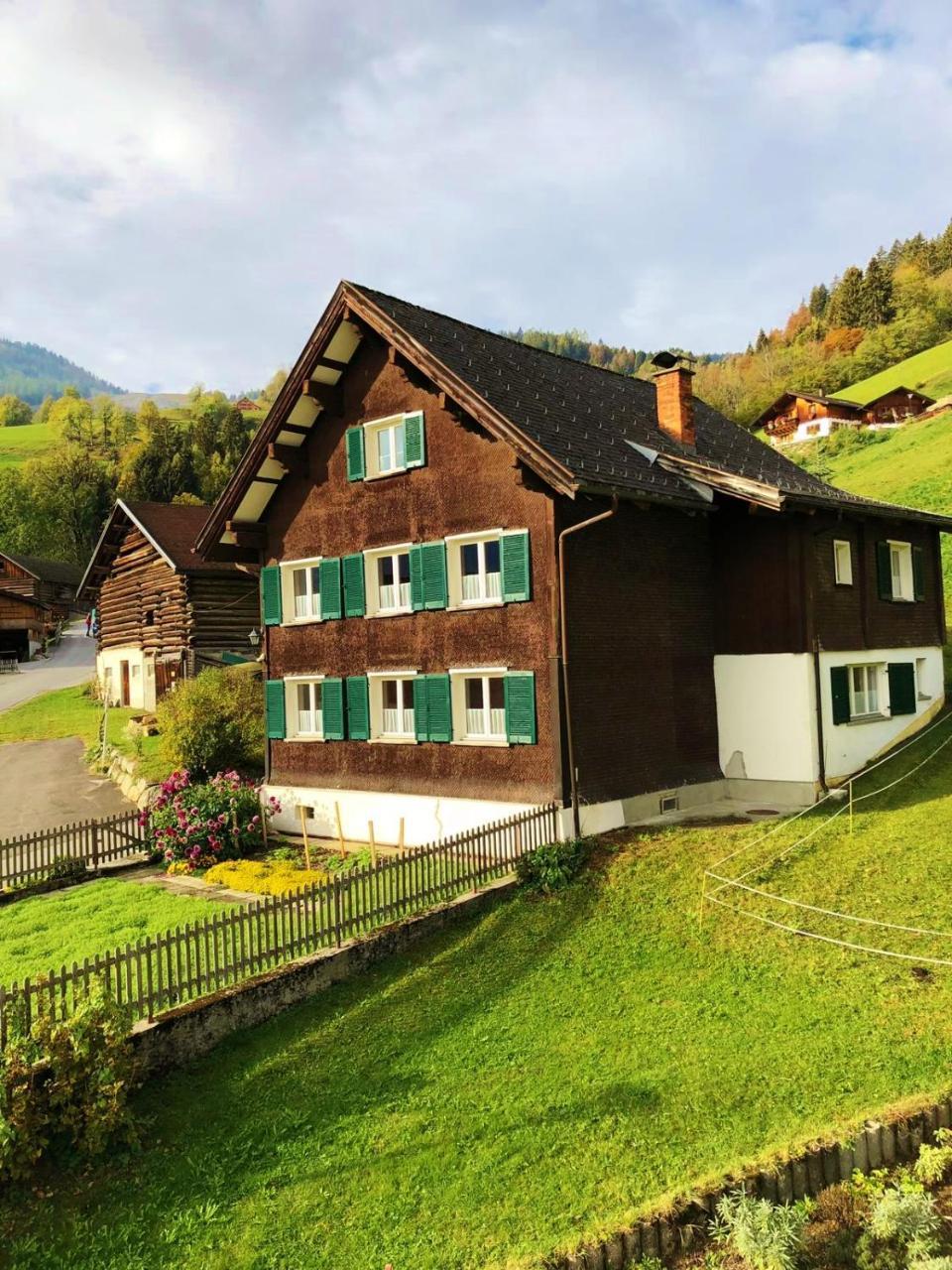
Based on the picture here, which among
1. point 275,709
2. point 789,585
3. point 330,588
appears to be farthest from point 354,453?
point 789,585

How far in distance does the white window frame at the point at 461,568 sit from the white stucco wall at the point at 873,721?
759 centimetres

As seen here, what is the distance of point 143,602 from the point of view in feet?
135

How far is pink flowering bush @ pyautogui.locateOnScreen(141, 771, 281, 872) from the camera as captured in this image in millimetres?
20891

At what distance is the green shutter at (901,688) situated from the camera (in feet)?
76.6

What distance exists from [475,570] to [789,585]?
691cm

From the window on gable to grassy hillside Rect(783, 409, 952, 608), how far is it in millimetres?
25579

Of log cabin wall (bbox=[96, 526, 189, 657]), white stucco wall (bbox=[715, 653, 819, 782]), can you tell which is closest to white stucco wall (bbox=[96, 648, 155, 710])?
log cabin wall (bbox=[96, 526, 189, 657])

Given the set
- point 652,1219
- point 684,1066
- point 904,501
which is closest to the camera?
point 652,1219

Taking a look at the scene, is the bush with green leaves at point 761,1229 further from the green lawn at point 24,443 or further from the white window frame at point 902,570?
the green lawn at point 24,443

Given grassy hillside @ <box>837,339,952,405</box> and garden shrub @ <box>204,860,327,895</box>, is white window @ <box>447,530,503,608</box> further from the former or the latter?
grassy hillside @ <box>837,339,952,405</box>

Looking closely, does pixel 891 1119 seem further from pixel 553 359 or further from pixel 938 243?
pixel 938 243

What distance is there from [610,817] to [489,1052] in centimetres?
829

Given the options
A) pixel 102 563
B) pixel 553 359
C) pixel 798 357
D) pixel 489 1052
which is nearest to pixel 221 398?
pixel 798 357

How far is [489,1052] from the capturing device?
10727 millimetres
